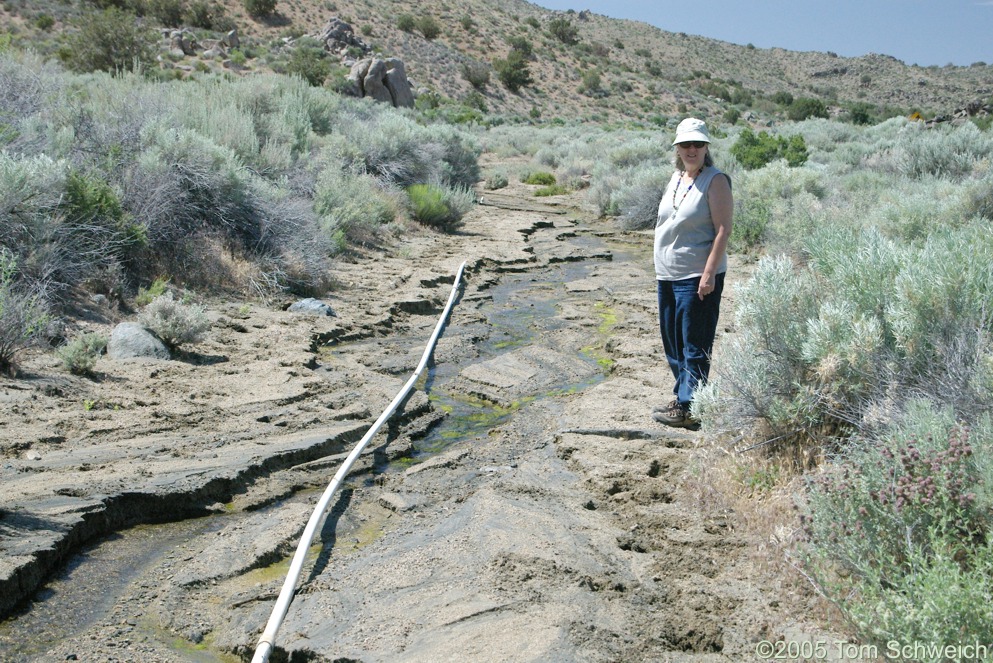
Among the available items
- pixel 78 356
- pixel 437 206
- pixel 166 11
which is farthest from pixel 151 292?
pixel 166 11

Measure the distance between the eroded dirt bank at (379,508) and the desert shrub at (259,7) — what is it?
4934 centimetres

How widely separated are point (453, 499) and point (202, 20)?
49777mm

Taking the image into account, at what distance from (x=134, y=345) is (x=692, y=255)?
14.2ft

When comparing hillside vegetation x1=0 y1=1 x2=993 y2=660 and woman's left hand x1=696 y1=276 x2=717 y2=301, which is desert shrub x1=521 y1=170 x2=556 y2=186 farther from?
woman's left hand x1=696 y1=276 x2=717 y2=301

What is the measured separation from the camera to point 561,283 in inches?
415

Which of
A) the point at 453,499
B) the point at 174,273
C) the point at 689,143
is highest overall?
the point at 689,143

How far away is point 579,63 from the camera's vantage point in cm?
6506

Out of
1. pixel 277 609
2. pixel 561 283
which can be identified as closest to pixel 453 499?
pixel 277 609

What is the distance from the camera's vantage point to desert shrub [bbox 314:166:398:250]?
1110 cm

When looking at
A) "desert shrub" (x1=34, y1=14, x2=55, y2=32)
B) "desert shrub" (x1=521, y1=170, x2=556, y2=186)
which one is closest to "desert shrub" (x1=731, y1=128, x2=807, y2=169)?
"desert shrub" (x1=521, y1=170, x2=556, y2=186)

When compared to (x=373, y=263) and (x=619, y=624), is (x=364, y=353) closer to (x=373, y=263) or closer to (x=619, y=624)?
(x=373, y=263)

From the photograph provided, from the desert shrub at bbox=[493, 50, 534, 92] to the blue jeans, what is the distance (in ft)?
171

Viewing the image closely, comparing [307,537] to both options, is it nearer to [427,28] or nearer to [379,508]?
[379,508]

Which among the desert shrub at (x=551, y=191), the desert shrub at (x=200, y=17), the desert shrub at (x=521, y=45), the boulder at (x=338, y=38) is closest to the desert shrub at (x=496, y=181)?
the desert shrub at (x=551, y=191)
